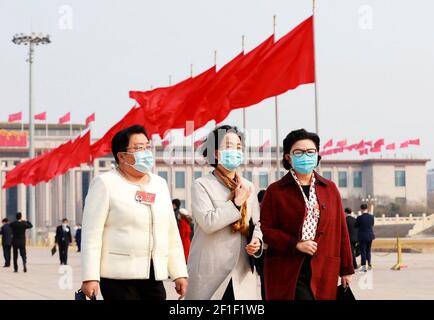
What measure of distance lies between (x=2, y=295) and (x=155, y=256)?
27.7 ft

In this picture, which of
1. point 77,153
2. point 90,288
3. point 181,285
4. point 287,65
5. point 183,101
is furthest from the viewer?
point 77,153

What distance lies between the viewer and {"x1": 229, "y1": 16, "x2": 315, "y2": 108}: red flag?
15227 mm

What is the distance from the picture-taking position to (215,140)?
213 inches

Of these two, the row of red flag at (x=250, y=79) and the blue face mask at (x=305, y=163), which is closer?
the blue face mask at (x=305, y=163)

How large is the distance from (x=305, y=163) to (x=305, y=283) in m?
0.66

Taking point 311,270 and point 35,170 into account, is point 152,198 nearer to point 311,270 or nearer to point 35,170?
point 311,270

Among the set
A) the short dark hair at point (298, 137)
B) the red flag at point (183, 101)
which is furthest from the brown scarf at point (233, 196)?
the red flag at point (183, 101)

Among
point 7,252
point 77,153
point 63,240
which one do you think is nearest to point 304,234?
point 63,240

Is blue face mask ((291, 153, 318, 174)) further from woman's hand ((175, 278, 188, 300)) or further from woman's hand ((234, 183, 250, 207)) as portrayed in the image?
woman's hand ((175, 278, 188, 300))

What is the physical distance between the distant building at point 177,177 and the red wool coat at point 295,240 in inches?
2481

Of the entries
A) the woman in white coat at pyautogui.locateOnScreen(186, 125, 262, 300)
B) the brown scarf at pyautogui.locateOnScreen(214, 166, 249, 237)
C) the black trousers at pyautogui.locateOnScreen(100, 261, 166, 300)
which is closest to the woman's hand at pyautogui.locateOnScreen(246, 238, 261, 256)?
the woman in white coat at pyautogui.locateOnScreen(186, 125, 262, 300)

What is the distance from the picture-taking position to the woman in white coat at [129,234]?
4.62 meters

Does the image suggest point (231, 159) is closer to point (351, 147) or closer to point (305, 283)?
point (305, 283)

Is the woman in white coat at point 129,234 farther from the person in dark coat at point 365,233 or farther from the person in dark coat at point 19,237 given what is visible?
the person in dark coat at point 19,237
